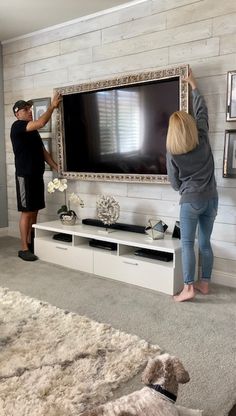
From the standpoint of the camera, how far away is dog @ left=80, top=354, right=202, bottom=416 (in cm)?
107

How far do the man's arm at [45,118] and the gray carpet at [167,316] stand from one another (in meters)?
1.30

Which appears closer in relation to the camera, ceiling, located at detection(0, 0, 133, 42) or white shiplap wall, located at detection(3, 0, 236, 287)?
white shiplap wall, located at detection(3, 0, 236, 287)

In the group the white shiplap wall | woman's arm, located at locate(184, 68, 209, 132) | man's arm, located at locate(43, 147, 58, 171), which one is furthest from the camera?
man's arm, located at locate(43, 147, 58, 171)

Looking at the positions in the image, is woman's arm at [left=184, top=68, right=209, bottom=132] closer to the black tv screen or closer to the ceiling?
the black tv screen

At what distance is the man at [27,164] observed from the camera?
354cm

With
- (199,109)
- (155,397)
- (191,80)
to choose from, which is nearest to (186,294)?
(199,109)

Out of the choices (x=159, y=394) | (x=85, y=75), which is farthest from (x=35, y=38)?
(x=159, y=394)

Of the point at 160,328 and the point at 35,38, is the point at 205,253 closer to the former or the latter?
the point at 160,328

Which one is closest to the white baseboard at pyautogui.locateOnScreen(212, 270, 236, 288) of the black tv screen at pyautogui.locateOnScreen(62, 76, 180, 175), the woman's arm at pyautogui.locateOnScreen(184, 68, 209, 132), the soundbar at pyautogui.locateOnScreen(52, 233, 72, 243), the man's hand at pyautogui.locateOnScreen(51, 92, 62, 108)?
the black tv screen at pyautogui.locateOnScreen(62, 76, 180, 175)

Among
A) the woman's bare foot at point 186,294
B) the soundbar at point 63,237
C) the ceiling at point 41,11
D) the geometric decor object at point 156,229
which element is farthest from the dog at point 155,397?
the ceiling at point 41,11

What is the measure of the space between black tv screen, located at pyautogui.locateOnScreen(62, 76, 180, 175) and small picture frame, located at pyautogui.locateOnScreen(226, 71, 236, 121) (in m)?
0.38

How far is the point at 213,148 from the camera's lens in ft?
9.34

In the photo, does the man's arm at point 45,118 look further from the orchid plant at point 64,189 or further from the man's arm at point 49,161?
the orchid plant at point 64,189

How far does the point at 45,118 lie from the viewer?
3467 millimetres
